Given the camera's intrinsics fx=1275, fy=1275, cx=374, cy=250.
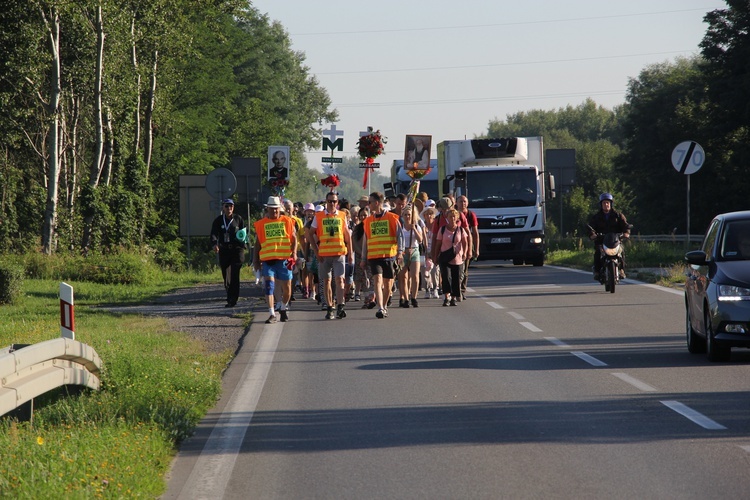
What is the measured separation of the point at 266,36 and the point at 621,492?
279ft

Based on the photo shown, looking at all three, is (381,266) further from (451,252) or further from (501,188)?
(501,188)

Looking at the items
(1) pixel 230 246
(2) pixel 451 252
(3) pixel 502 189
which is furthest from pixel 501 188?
(1) pixel 230 246

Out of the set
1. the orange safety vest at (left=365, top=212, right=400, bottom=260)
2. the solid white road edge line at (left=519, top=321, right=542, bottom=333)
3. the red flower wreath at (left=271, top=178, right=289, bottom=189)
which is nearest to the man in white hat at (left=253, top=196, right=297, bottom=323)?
the orange safety vest at (left=365, top=212, right=400, bottom=260)

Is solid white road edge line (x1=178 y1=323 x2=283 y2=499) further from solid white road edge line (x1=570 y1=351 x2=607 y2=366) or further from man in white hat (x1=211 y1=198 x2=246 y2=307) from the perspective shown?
man in white hat (x1=211 y1=198 x2=246 y2=307)

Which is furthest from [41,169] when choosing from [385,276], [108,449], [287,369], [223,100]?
[108,449]

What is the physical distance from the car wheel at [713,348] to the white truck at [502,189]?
2084 cm

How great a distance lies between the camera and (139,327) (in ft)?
59.0

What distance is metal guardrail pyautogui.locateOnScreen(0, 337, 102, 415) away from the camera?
28.4 ft

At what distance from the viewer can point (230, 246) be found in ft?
71.5

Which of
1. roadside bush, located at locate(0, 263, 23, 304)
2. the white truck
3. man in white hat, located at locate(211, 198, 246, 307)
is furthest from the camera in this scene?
the white truck

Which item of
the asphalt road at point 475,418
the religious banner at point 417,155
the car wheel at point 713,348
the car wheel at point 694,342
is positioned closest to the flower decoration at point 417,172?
the religious banner at point 417,155

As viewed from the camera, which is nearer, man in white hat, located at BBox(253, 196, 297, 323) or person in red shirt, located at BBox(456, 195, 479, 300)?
man in white hat, located at BBox(253, 196, 297, 323)

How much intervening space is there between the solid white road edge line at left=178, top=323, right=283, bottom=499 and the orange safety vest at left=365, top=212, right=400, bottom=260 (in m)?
5.99

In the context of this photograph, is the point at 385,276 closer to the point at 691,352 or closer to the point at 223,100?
the point at 691,352
